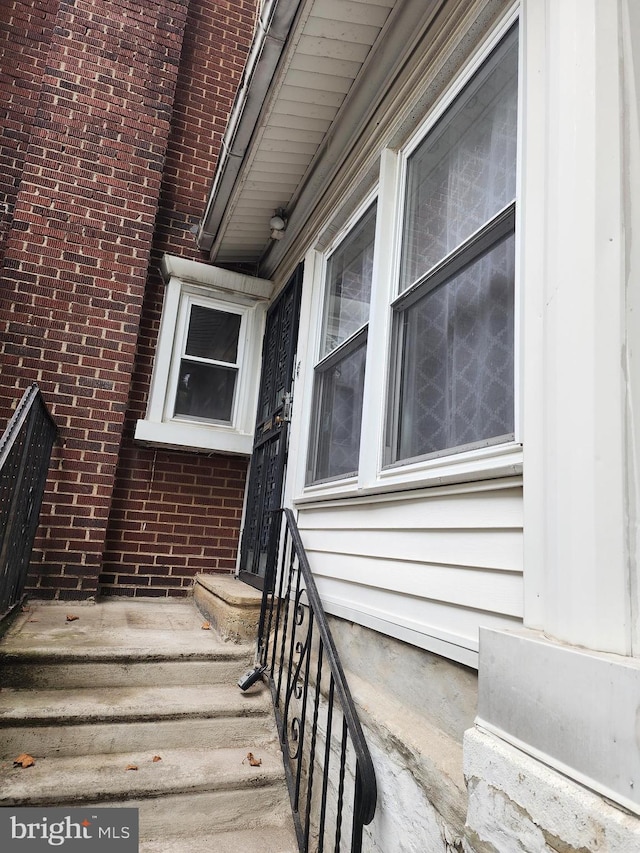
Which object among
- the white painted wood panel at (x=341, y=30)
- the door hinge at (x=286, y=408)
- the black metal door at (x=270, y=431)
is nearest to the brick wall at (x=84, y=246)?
the black metal door at (x=270, y=431)

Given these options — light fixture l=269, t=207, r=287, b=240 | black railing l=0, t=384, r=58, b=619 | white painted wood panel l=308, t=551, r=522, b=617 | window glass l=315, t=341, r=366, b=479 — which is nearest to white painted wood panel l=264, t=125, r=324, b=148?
light fixture l=269, t=207, r=287, b=240

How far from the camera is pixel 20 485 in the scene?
291cm

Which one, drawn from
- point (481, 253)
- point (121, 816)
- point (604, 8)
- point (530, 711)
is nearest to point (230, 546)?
point (121, 816)

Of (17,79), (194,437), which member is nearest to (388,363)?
(194,437)

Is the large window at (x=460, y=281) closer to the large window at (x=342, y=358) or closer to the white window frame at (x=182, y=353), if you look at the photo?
the large window at (x=342, y=358)

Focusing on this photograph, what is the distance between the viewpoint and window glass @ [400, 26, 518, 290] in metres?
2.01

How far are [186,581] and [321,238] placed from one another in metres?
2.90

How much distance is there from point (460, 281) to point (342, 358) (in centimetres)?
118

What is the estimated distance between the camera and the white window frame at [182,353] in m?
4.56

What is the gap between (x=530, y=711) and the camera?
44.5 inches

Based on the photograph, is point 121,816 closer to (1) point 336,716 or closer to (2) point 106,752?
(2) point 106,752

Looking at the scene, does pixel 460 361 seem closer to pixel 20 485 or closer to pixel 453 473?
pixel 453 473

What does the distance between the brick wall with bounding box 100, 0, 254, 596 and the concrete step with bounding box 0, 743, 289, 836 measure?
2210mm

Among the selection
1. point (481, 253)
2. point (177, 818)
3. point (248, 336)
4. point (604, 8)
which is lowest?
point (177, 818)
